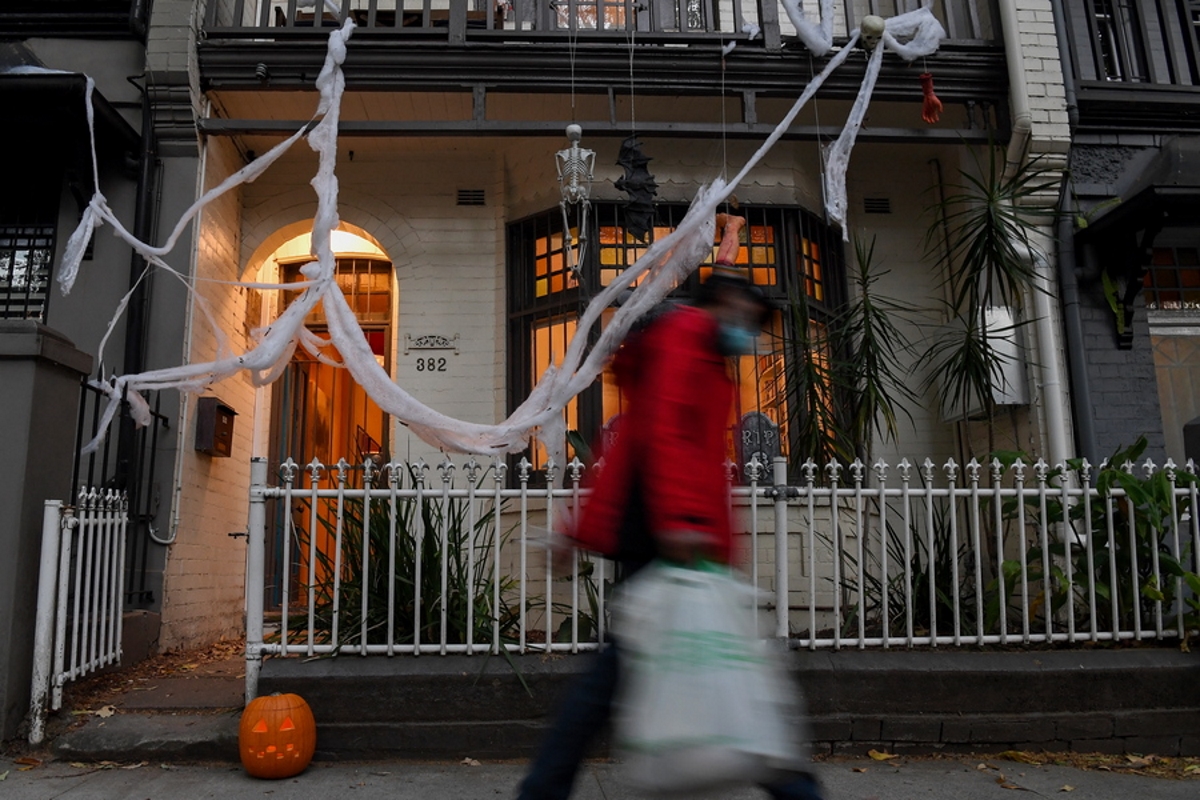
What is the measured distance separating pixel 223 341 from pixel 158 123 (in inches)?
104

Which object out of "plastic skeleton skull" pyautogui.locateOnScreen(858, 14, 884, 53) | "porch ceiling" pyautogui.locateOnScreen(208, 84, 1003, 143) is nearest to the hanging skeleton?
"porch ceiling" pyautogui.locateOnScreen(208, 84, 1003, 143)

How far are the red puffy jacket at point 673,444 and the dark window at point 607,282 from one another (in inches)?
185

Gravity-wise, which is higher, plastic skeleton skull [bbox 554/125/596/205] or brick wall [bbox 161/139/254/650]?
plastic skeleton skull [bbox 554/125/596/205]

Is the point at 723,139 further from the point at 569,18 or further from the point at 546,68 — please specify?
the point at 569,18

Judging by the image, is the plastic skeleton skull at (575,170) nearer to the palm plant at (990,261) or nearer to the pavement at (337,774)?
the palm plant at (990,261)

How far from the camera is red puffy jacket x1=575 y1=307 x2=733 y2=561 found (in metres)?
2.54

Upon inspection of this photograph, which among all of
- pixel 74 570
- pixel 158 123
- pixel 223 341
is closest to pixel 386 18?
pixel 158 123

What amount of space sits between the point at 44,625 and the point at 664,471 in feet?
12.3

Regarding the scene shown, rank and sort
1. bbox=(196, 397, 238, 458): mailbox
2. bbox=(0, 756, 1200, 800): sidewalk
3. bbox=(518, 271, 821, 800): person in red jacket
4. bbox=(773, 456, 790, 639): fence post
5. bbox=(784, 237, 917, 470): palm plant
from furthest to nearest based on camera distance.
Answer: bbox=(196, 397, 238, 458): mailbox, bbox=(784, 237, 917, 470): palm plant, bbox=(773, 456, 790, 639): fence post, bbox=(0, 756, 1200, 800): sidewalk, bbox=(518, 271, 821, 800): person in red jacket

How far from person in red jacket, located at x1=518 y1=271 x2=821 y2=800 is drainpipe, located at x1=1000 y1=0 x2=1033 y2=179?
5.49 m

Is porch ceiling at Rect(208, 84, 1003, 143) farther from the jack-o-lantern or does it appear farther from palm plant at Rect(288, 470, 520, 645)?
the jack-o-lantern

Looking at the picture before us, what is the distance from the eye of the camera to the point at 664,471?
2559 mm

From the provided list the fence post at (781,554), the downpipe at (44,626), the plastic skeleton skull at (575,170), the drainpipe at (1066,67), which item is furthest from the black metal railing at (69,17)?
the drainpipe at (1066,67)

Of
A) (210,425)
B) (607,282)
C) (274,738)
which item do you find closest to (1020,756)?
(274,738)
